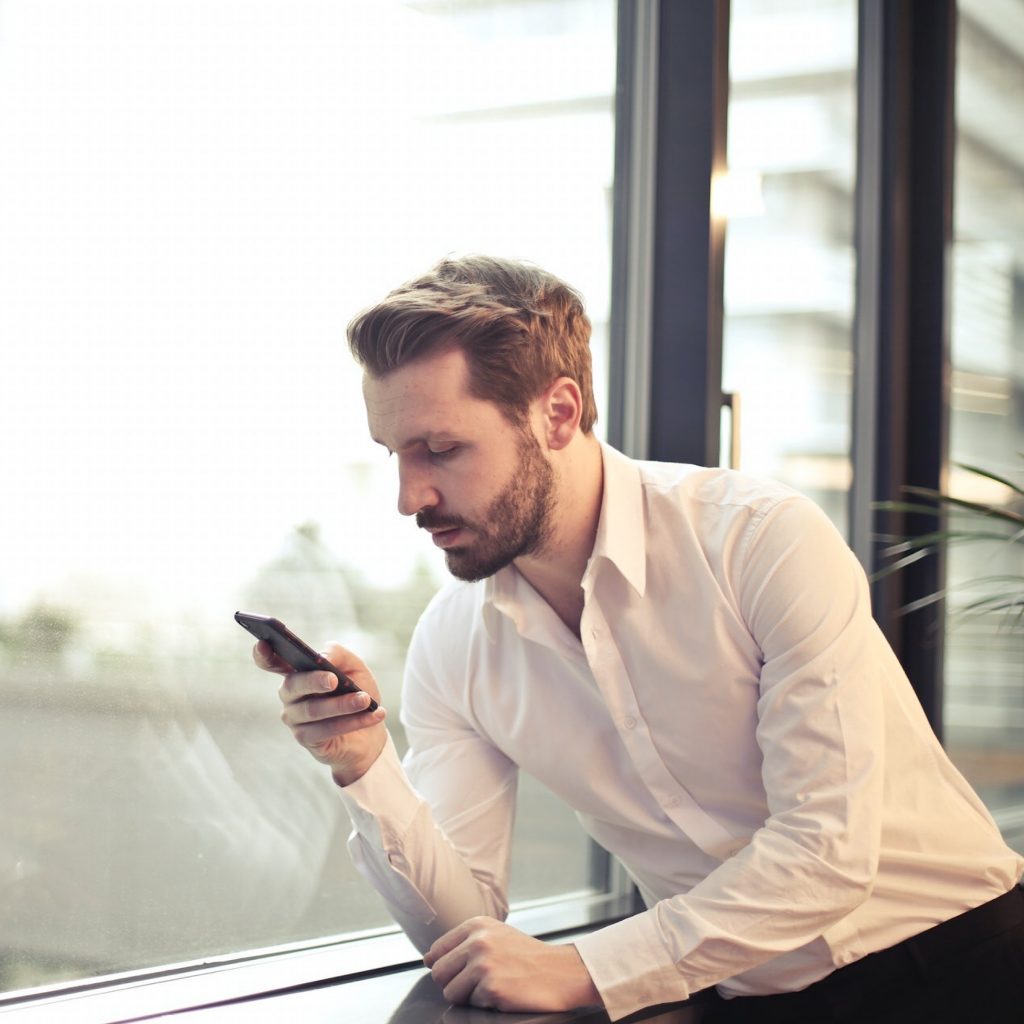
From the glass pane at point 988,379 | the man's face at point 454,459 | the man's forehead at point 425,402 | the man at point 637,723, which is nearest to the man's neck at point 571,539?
the man at point 637,723

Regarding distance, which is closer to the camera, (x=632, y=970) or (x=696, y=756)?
(x=632, y=970)

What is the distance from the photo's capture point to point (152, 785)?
1813 millimetres

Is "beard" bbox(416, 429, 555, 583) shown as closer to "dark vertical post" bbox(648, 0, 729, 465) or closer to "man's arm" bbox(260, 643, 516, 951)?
"man's arm" bbox(260, 643, 516, 951)

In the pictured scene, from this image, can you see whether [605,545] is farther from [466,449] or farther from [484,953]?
[484,953]

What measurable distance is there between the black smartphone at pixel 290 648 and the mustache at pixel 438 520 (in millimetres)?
239

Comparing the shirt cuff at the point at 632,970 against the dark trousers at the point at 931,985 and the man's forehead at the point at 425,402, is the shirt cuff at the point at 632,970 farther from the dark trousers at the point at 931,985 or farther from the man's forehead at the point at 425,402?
the man's forehead at the point at 425,402

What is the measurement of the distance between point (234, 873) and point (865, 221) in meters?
2.60

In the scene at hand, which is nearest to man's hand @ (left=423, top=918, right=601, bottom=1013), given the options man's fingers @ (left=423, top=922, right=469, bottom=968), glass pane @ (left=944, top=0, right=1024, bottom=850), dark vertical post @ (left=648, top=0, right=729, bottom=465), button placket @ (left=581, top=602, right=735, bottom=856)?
man's fingers @ (left=423, top=922, right=469, bottom=968)

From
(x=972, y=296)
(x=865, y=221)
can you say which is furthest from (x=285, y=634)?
(x=972, y=296)

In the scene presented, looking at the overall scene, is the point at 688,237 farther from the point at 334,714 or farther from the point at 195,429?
the point at 334,714

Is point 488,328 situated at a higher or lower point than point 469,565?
higher

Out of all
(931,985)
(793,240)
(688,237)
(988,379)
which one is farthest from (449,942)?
(988,379)

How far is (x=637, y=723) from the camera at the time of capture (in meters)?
1.79

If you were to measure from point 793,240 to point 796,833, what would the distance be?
Answer: 202 centimetres
